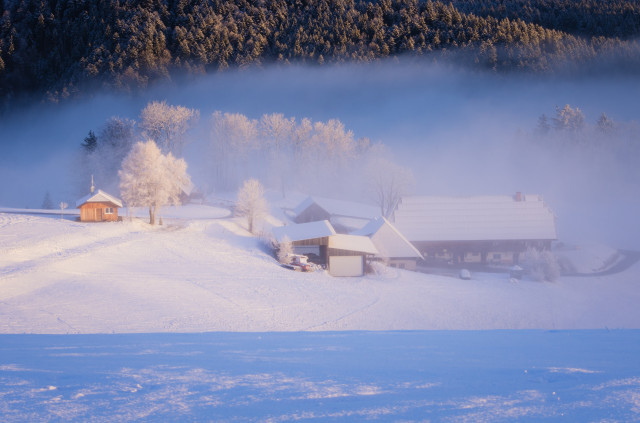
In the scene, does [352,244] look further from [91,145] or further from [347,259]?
[91,145]

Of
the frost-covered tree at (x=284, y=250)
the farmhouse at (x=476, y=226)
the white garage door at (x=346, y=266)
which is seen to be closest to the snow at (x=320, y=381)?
the white garage door at (x=346, y=266)

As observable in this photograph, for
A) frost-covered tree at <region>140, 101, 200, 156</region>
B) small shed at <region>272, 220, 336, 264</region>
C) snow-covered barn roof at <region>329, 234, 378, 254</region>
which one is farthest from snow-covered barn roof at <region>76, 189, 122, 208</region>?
snow-covered barn roof at <region>329, 234, 378, 254</region>

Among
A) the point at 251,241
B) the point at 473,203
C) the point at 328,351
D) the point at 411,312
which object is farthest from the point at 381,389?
the point at 473,203

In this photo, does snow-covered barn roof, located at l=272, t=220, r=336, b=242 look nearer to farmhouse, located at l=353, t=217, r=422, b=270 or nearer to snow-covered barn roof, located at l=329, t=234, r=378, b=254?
snow-covered barn roof, located at l=329, t=234, r=378, b=254

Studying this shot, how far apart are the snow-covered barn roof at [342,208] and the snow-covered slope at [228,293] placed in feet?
56.8

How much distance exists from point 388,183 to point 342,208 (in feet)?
27.9

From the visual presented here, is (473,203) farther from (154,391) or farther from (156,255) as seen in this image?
(154,391)

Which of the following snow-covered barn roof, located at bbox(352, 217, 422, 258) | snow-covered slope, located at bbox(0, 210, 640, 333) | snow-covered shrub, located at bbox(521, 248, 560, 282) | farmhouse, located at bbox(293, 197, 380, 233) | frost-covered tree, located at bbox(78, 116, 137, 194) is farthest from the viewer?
frost-covered tree, located at bbox(78, 116, 137, 194)

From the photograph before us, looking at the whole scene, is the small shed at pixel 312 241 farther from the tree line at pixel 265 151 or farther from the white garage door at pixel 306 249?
the tree line at pixel 265 151

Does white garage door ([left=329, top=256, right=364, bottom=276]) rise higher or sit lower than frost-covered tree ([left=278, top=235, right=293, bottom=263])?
lower

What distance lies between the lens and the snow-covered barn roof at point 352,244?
37312 mm

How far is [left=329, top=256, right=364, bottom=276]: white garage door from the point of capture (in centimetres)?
3700

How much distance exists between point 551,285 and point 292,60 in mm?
107189

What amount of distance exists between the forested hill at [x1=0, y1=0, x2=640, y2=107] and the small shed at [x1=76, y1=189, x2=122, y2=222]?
56791 millimetres
